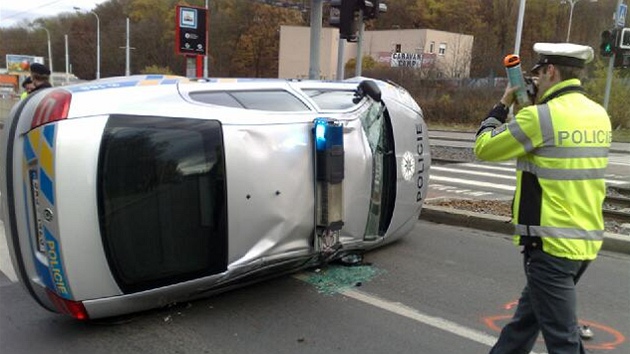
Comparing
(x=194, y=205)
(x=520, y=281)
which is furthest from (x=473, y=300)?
(x=194, y=205)

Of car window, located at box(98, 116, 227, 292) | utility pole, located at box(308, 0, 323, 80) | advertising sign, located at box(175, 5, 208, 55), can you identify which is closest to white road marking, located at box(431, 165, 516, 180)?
utility pole, located at box(308, 0, 323, 80)

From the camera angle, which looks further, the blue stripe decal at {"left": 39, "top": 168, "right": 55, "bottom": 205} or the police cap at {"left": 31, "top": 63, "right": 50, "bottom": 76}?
the police cap at {"left": 31, "top": 63, "right": 50, "bottom": 76}

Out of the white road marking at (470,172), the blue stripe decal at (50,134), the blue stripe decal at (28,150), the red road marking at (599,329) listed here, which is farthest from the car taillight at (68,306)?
the white road marking at (470,172)

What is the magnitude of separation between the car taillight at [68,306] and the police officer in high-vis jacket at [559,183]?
8.51ft

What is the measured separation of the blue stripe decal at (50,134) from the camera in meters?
3.23

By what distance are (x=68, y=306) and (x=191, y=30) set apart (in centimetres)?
1036

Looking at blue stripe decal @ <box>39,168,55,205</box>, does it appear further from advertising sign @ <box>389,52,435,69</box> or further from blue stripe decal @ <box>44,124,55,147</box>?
advertising sign @ <box>389,52,435,69</box>

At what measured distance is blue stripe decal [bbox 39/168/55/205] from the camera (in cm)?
324

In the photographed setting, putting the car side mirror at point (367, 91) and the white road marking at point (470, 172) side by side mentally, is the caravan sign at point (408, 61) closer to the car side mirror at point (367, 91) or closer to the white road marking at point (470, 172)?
the white road marking at point (470, 172)

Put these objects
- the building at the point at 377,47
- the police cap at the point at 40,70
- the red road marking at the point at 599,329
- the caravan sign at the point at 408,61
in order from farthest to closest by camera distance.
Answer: the building at the point at 377,47 → the caravan sign at the point at 408,61 → the police cap at the point at 40,70 → the red road marking at the point at 599,329

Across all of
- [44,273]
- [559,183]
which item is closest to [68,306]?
[44,273]

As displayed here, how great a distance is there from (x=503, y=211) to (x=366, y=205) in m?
3.45

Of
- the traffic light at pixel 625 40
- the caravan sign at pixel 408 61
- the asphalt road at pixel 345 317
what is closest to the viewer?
the asphalt road at pixel 345 317

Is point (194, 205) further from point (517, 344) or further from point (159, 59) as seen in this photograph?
point (159, 59)
